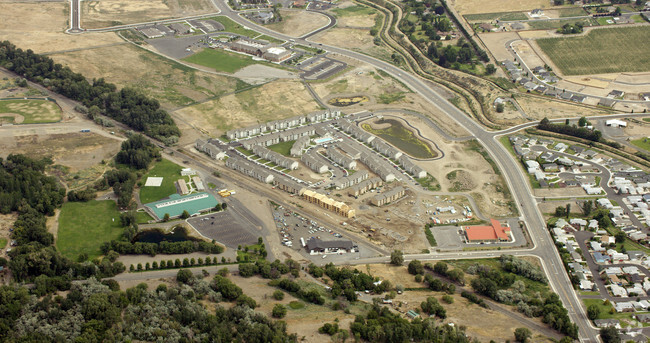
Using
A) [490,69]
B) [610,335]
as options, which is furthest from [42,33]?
[610,335]

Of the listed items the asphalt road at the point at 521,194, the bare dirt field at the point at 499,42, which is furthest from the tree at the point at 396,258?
the bare dirt field at the point at 499,42

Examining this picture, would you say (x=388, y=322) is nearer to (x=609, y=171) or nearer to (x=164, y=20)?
(x=609, y=171)

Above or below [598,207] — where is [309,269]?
below

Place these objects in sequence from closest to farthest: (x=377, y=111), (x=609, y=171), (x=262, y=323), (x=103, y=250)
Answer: (x=262, y=323) → (x=103, y=250) → (x=609, y=171) → (x=377, y=111)

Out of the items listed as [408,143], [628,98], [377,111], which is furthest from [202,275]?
[628,98]

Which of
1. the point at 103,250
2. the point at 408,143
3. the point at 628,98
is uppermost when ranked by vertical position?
the point at 628,98

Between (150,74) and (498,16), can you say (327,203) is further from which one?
(498,16)
